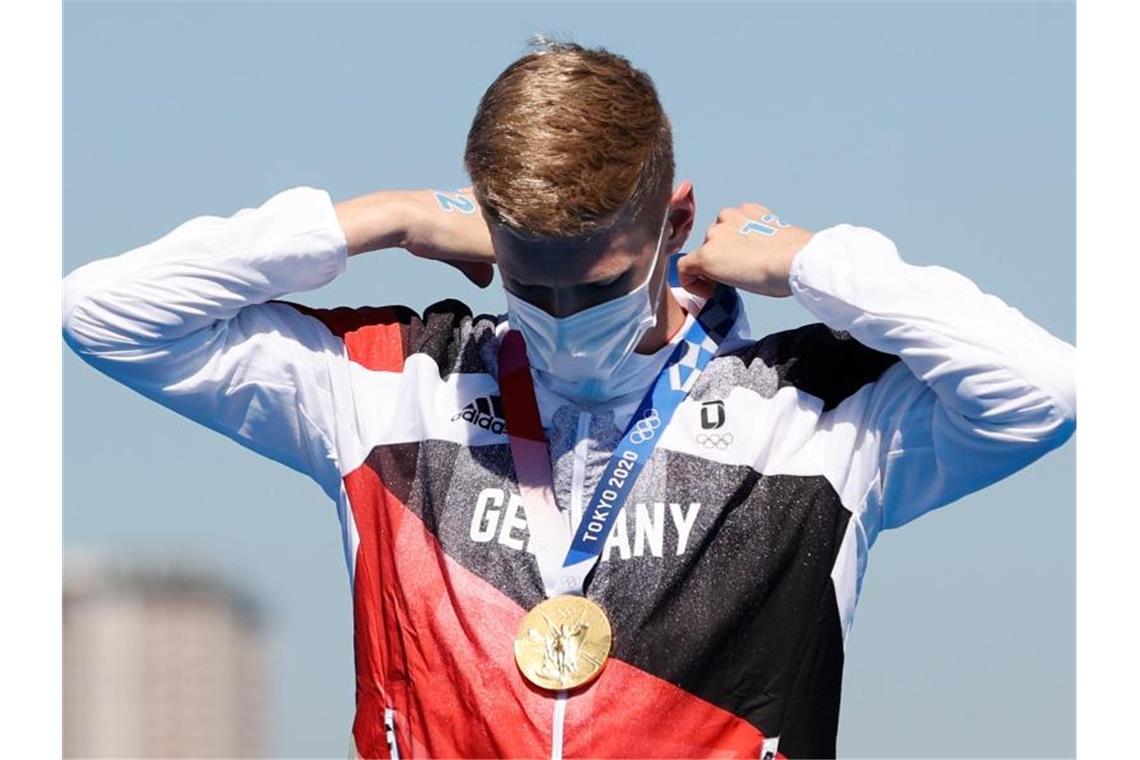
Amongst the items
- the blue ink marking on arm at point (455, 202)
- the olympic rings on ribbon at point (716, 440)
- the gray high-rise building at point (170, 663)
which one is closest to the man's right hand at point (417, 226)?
the blue ink marking on arm at point (455, 202)

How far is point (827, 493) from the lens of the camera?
23.9 ft

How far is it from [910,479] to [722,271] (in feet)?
2.63

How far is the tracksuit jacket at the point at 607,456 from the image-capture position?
23.3ft

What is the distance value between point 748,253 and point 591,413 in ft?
2.21

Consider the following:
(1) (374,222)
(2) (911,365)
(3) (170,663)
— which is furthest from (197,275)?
(3) (170,663)

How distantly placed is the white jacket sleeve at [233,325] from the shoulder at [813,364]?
1198 millimetres

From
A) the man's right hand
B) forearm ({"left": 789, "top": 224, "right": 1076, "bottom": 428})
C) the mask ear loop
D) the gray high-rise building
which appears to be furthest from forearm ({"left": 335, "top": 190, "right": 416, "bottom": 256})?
the gray high-rise building

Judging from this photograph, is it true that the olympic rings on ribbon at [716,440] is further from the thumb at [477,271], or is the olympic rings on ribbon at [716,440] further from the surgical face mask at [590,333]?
the thumb at [477,271]

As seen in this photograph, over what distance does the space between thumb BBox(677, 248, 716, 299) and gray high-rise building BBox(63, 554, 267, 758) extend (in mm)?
77198

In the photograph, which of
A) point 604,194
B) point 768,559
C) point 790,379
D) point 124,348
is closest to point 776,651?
point 768,559

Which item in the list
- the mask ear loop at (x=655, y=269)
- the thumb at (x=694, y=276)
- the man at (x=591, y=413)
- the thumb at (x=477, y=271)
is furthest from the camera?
the thumb at (x=477, y=271)

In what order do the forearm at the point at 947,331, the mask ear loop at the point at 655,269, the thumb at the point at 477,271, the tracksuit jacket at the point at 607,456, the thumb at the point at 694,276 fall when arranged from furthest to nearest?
the thumb at the point at 477,271, the thumb at the point at 694,276, the mask ear loop at the point at 655,269, the tracksuit jacket at the point at 607,456, the forearm at the point at 947,331

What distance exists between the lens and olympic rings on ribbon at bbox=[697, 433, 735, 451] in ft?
24.1

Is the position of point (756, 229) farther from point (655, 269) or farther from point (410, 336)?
point (410, 336)
